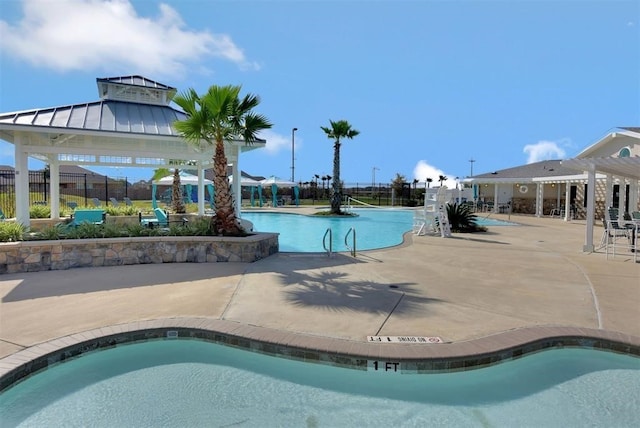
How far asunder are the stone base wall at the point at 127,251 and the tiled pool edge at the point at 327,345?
4094 mm

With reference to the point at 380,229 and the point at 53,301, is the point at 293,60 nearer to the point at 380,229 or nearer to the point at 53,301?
the point at 380,229

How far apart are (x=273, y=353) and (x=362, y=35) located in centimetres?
1181

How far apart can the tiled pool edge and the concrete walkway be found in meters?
0.22

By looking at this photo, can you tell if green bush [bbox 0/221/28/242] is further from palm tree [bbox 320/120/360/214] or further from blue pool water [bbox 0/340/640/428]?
palm tree [bbox 320/120/360/214]

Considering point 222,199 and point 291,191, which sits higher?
point 291,191

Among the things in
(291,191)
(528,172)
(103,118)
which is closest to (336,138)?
(528,172)

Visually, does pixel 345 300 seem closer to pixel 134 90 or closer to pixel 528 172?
pixel 134 90

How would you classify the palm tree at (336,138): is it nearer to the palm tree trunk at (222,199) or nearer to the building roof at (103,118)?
the building roof at (103,118)

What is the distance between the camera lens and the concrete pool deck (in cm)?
437

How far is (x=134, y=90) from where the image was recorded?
13.4 metres

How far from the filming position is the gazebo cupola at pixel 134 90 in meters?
13.1

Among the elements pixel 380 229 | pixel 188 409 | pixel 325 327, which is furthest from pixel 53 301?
pixel 380 229

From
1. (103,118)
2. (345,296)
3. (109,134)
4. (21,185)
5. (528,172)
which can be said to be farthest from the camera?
(528,172)

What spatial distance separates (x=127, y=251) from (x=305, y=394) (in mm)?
6462
